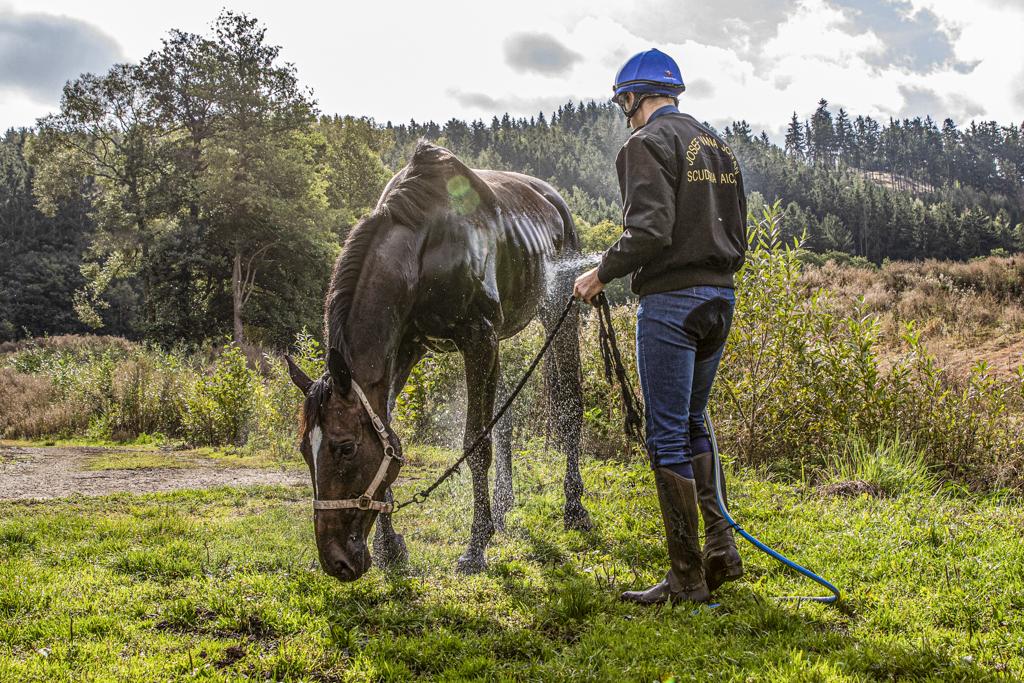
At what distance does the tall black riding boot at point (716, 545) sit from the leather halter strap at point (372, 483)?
1.62 metres

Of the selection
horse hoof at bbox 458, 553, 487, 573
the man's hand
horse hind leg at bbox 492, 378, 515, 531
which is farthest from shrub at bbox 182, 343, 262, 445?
the man's hand

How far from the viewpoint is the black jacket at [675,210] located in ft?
10.4

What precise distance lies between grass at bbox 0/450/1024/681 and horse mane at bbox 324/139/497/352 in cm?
146

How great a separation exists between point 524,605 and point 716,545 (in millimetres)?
1040

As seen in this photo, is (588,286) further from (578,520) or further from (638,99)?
(578,520)

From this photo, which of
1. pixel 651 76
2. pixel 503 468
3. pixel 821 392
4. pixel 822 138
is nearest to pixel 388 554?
pixel 503 468

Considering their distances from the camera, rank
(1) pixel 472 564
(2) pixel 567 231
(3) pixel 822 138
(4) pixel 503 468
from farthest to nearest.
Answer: (3) pixel 822 138
(2) pixel 567 231
(4) pixel 503 468
(1) pixel 472 564

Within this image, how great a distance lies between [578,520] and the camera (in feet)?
17.2

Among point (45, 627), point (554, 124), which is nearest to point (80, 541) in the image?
point (45, 627)

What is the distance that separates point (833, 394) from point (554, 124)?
501 ft

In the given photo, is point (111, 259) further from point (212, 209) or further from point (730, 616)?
point (730, 616)

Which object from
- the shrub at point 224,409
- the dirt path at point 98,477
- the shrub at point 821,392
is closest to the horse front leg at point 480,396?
the shrub at point 821,392

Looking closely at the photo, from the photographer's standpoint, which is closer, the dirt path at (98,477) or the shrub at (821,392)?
the shrub at (821,392)

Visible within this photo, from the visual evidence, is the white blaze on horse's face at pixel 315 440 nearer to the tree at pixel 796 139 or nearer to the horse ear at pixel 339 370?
the horse ear at pixel 339 370
